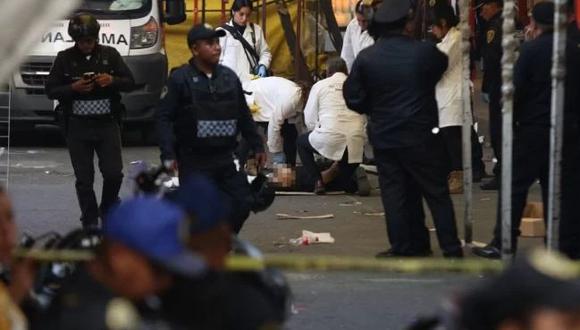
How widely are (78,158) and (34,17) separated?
6.60 metres

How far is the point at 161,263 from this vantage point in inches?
151

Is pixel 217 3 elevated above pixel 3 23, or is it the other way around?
pixel 3 23

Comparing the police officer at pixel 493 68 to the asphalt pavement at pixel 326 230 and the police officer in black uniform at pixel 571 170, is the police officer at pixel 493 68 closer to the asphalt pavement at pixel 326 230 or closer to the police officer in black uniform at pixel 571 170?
the asphalt pavement at pixel 326 230

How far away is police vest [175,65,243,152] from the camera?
30.4 feet

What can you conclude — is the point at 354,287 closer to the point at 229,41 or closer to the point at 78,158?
the point at 78,158

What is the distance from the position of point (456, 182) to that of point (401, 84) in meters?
3.84

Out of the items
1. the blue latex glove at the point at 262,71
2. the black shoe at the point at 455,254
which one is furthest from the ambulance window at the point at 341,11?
the black shoe at the point at 455,254

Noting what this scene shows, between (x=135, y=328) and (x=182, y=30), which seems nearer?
(x=135, y=328)

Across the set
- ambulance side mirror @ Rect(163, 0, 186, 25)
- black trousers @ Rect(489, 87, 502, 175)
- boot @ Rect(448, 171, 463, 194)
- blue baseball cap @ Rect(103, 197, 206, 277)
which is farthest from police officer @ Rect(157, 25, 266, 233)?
ambulance side mirror @ Rect(163, 0, 186, 25)

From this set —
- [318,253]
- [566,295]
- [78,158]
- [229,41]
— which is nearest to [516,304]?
[566,295]

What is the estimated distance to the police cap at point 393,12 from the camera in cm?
Result: 956

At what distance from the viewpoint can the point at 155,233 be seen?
3809 millimetres

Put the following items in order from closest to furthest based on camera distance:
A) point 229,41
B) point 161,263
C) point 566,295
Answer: point 566,295, point 161,263, point 229,41

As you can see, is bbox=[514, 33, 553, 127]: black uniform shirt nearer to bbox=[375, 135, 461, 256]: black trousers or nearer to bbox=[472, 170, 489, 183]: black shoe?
bbox=[375, 135, 461, 256]: black trousers
